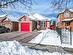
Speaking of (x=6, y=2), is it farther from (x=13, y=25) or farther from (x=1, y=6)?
(x=13, y=25)

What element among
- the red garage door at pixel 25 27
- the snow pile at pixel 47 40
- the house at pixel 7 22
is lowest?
the snow pile at pixel 47 40

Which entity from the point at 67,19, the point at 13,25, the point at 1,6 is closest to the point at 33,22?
the point at 13,25

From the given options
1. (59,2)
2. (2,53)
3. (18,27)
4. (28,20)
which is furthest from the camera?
(18,27)

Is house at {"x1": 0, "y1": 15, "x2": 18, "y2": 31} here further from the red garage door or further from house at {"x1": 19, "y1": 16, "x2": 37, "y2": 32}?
the red garage door

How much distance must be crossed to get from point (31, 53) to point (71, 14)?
49.8m

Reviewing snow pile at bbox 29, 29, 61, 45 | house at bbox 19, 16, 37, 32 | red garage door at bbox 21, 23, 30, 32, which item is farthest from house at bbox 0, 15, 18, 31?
snow pile at bbox 29, 29, 61, 45

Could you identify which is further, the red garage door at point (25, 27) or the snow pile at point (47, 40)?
the red garage door at point (25, 27)

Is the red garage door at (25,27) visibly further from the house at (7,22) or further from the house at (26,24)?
the house at (7,22)

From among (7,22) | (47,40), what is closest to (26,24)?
(7,22)

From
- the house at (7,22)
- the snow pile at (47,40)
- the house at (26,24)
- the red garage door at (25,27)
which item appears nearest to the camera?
the snow pile at (47,40)

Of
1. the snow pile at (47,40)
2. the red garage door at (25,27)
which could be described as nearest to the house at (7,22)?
the red garage door at (25,27)

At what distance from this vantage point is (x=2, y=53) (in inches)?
427

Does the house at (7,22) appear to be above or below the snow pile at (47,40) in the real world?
above

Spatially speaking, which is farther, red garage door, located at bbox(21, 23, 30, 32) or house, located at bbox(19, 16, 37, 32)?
red garage door, located at bbox(21, 23, 30, 32)
